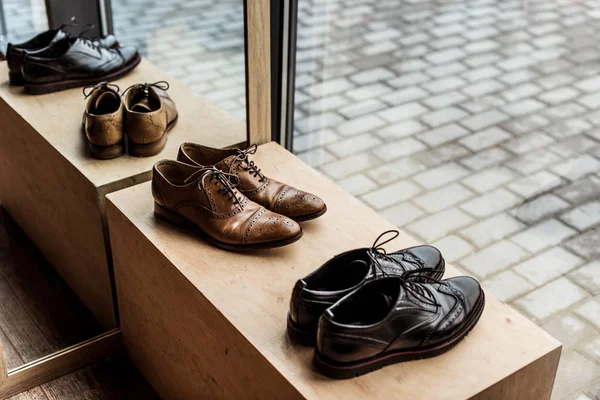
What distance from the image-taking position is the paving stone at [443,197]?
5.72 feet

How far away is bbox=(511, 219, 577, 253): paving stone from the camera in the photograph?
150 cm

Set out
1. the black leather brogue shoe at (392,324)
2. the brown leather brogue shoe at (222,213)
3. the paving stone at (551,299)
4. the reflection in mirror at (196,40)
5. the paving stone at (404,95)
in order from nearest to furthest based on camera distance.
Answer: the black leather brogue shoe at (392,324) → the brown leather brogue shoe at (222,213) → the paving stone at (551,299) → the paving stone at (404,95) → the reflection in mirror at (196,40)

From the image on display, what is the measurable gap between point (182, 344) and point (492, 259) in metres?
0.72

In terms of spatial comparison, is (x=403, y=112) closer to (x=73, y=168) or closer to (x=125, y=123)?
(x=125, y=123)

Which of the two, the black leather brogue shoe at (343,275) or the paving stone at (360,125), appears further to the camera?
the paving stone at (360,125)

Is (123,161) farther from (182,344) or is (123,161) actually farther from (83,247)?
(182,344)

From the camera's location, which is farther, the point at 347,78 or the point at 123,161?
the point at 347,78

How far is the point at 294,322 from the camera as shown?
1177mm

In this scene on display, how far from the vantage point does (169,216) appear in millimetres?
1464

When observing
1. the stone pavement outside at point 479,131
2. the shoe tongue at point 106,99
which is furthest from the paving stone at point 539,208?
the shoe tongue at point 106,99

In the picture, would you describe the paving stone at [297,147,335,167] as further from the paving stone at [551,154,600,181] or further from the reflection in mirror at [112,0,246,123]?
the paving stone at [551,154,600,181]

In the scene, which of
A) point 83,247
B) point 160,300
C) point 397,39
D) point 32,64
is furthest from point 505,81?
point 32,64

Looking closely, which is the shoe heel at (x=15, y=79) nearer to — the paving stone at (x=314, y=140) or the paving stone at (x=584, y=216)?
the paving stone at (x=314, y=140)

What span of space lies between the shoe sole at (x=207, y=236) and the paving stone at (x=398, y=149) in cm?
58
